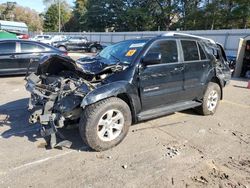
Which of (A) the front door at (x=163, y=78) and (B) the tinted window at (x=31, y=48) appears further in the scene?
(B) the tinted window at (x=31, y=48)

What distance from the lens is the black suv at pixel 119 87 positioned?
13.2 ft

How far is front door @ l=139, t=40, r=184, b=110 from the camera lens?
469 cm

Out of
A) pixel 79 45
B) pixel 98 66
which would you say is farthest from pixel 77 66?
pixel 79 45

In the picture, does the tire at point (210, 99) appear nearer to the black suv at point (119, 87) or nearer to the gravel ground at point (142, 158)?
the black suv at point (119, 87)

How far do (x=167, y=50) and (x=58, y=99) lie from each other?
228cm

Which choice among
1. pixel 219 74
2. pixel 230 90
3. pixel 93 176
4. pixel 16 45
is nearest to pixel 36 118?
pixel 93 176

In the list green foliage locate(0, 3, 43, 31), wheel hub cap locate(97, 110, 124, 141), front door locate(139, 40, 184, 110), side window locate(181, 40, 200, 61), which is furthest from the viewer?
green foliage locate(0, 3, 43, 31)

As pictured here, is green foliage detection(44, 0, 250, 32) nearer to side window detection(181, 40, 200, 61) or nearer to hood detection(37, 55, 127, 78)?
side window detection(181, 40, 200, 61)

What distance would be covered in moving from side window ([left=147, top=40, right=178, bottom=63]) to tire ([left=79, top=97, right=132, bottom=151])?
1276 millimetres

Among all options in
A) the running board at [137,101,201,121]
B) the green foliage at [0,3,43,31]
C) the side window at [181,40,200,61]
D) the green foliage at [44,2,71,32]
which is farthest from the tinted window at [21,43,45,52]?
the green foliage at [0,3,43,31]

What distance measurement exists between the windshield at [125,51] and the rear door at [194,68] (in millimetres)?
984

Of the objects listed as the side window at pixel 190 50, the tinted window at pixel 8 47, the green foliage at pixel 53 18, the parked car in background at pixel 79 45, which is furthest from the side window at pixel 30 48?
the green foliage at pixel 53 18

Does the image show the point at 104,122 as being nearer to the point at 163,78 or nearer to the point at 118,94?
the point at 118,94

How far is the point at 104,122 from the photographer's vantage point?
4184 mm
